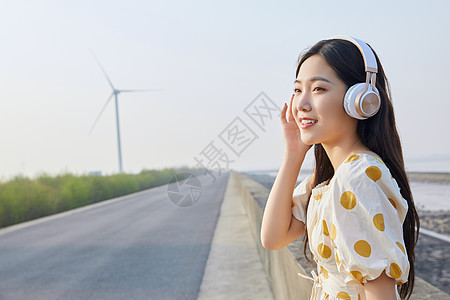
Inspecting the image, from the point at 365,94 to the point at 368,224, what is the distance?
0.35 m

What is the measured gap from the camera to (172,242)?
25.2 feet

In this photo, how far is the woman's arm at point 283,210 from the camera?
159 centimetres

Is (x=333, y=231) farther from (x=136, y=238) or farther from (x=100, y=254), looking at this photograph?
(x=136, y=238)

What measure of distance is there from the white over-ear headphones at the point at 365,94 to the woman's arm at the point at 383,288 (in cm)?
41

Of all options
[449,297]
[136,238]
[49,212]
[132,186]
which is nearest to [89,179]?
[132,186]

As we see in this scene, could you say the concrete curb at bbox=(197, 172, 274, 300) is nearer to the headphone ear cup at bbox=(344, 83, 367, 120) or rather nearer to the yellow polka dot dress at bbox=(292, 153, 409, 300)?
the yellow polka dot dress at bbox=(292, 153, 409, 300)

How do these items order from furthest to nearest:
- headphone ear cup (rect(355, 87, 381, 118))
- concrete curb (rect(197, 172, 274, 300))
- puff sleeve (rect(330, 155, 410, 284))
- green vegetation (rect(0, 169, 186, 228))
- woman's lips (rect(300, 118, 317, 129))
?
green vegetation (rect(0, 169, 186, 228))
concrete curb (rect(197, 172, 274, 300))
woman's lips (rect(300, 118, 317, 129))
headphone ear cup (rect(355, 87, 381, 118))
puff sleeve (rect(330, 155, 410, 284))

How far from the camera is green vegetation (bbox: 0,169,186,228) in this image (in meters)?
12.6

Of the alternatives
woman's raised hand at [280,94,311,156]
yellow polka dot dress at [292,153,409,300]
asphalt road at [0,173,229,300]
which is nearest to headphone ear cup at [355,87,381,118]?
yellow polka dot dress at [292,153,409,300]

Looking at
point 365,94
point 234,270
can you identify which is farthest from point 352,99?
point 234,270

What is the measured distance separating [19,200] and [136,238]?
6268 millimetres

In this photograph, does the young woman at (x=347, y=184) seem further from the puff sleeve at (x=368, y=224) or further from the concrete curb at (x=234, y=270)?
the concrete curb at (x=234, y=270)

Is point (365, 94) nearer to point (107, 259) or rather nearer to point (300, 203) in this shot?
point (300, 203)

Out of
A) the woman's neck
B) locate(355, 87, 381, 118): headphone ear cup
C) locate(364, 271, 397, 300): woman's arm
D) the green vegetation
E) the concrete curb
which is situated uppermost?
locate(355, 87, 381, 118): headphone ear cup
